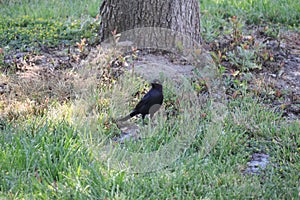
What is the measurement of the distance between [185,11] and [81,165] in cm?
283

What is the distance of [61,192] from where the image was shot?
3164 millimetres

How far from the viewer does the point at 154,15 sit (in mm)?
5574

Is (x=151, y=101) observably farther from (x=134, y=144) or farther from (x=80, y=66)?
(x=80, y=66)

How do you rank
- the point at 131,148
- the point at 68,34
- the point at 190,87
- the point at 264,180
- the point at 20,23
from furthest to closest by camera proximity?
the point at 20,23
the point at 68,34
the point at 190,87
the point at 131,148
the point at 264,180

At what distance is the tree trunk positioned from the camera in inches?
219

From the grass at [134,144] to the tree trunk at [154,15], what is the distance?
0.68 m

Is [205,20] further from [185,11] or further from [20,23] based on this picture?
[20,23]

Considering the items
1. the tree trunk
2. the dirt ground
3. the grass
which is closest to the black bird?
the grass

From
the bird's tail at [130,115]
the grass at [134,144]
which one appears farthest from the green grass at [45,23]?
the bird's tail at [130,115]

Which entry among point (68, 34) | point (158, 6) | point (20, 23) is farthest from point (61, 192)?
point (20, 23)

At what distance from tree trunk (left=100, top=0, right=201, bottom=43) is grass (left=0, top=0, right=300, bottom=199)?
68 centimetres

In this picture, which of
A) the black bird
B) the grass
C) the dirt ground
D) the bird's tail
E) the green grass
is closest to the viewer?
the grass

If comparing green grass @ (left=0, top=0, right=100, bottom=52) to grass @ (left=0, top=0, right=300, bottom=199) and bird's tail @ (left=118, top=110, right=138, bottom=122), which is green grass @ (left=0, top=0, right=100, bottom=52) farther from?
bird's tail @ (left=118, top=110, right=138, bottom=122)

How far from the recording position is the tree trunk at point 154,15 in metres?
5.56
